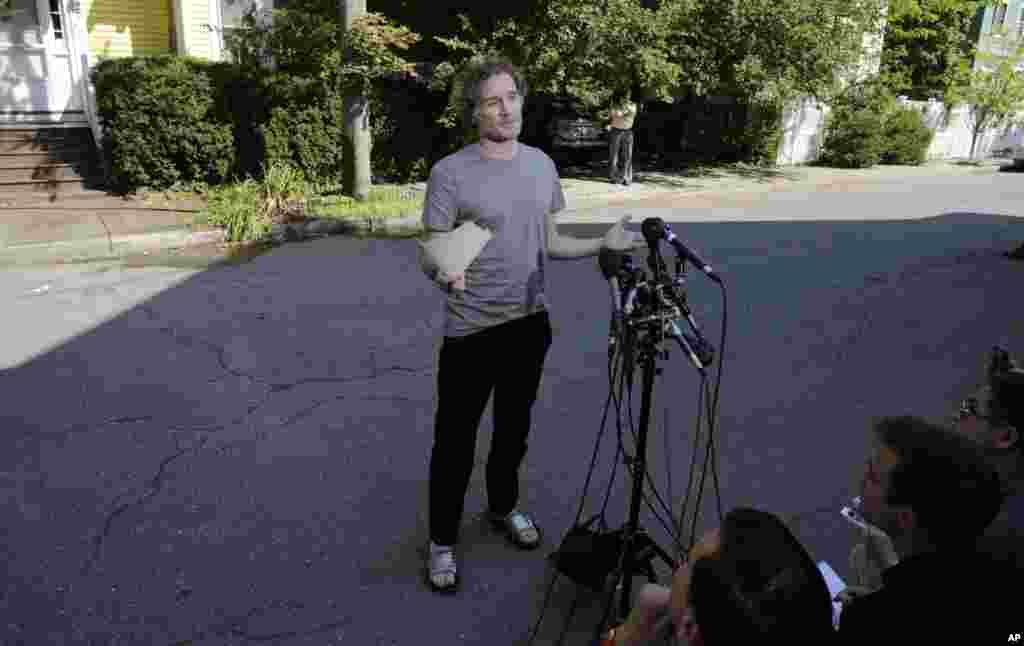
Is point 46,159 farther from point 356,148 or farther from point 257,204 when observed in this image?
point 356,148

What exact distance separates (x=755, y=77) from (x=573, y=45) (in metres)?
4.06

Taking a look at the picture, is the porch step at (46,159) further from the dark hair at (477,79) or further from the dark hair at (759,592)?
the dark hair at (759,592)

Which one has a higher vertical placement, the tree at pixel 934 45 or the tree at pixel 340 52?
the tree at pixel 934 45

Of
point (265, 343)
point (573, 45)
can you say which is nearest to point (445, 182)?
point (265, 343)

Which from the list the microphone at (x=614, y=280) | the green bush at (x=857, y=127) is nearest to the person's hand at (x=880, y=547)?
the microphone at (x=614, y=280)

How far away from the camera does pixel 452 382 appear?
3020mm

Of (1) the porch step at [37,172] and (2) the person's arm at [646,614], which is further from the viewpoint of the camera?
(1) the porch step at [37,172]

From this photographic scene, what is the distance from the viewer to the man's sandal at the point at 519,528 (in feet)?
11.3

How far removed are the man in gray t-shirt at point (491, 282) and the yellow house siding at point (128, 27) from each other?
492 inches

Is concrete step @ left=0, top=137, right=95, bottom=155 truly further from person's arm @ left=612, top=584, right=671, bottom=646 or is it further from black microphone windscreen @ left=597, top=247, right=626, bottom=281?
person's arm @ left=612, top=584, right=671, bottom=646

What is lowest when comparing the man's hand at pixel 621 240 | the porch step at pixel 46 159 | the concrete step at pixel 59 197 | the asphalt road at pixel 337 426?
the asphalt road at pixel 337 426

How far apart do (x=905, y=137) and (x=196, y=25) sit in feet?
60.9

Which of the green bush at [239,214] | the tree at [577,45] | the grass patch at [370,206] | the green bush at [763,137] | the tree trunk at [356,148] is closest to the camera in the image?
the green bush at [239,214]

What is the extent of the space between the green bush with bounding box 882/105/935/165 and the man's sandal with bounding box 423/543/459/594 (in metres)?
22.1
